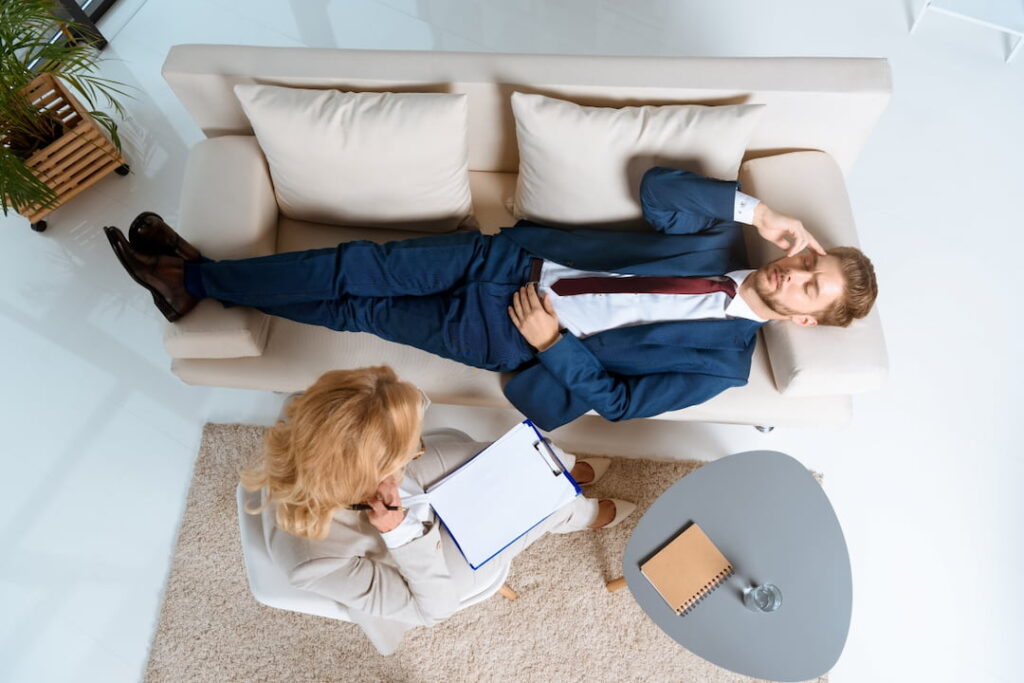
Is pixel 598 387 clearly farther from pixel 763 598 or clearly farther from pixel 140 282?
pixel 140 282

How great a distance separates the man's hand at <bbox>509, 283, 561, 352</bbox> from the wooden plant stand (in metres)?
1.70

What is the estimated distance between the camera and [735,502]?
1931mm

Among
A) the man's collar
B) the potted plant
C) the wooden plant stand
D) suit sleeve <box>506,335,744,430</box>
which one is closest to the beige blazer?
suit sleeve <box>506,335,744,430</box>

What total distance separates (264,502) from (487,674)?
106 cm

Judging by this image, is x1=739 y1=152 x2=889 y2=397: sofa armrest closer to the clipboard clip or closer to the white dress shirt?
the white dress shirt

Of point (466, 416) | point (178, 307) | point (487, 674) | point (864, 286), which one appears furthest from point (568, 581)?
point (178, 307)

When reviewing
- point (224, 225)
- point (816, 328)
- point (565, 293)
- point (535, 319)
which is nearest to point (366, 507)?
point (535, 319)

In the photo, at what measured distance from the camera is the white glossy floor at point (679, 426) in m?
2.28

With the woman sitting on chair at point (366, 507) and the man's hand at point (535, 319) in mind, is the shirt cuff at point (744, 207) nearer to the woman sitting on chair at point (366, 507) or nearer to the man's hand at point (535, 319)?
the man's hand at point (535, 319)

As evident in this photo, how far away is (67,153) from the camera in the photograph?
2.58 meters

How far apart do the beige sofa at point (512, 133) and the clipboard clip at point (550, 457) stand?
0.28 metres

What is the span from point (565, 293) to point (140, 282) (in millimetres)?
1124

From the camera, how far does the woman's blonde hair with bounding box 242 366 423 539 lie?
4.57ft

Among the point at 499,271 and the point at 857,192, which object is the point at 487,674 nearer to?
the point at 499,271
